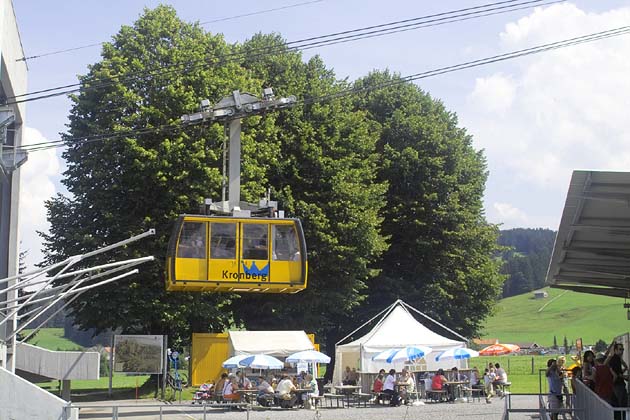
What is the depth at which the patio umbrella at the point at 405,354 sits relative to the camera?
3666cm

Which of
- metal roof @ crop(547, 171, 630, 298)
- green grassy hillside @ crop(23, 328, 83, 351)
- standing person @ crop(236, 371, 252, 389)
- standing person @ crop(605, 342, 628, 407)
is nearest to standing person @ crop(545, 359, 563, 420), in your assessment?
metal roof @ crop(547, 171, 630, 298)

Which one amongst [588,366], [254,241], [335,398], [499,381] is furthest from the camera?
[335,398]

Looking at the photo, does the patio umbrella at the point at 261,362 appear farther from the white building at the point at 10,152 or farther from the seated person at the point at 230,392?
the white building at the point at 10,152

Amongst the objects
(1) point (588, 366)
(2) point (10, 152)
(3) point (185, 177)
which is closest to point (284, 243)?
(1) point (588, 366)

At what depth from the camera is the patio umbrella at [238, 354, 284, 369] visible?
35906 mm

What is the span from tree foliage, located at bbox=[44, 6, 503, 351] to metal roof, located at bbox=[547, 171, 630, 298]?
1733 centimetres

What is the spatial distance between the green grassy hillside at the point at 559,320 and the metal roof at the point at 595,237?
303 ft

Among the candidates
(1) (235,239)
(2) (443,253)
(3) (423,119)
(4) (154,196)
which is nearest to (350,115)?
(3) (423,119)

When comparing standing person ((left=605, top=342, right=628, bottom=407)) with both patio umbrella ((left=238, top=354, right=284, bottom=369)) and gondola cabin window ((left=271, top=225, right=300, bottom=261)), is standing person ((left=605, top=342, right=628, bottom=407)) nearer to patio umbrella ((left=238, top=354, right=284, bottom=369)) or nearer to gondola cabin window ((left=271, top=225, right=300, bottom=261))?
gondola cabin window ((left=271, top=225, right=300, bottom=261))

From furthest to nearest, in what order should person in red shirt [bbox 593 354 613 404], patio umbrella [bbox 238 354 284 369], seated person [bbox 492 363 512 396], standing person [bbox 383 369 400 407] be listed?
seated person [bbox 492 363 512 396] → standing person [bbox 383 369 400 407] → patio umbrella [bbox 238 354 284 369] → person in red shirt [bbox 593 354 613 404]

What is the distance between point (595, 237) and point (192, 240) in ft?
36.6

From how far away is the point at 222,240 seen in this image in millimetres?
25344

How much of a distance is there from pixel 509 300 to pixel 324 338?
108 m

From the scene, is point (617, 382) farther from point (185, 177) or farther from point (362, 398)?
point (185, 177)
